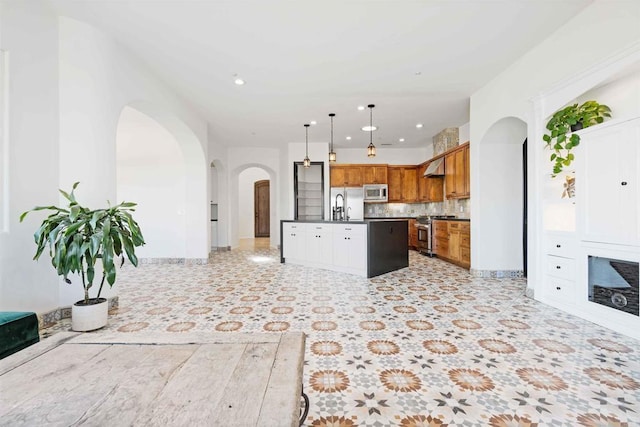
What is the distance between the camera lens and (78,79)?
314 cm

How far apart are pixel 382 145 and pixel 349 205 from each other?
2.05 meters

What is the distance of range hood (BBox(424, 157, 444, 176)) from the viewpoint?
7059 millimetres

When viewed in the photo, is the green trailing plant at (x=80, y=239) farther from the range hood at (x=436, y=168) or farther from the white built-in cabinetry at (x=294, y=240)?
the range hood at (x=436, y=168)

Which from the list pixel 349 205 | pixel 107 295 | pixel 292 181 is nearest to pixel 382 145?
pixel 349 205

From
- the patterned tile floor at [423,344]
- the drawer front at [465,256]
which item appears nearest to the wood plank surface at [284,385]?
the patterned tile floor at [423,344]

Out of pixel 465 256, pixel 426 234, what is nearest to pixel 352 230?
pixel 465 256

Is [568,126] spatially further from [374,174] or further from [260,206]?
[260,206]

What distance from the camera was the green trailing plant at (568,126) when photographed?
304 centimetres

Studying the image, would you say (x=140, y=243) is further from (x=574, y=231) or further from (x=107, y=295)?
(x=574, y=231)

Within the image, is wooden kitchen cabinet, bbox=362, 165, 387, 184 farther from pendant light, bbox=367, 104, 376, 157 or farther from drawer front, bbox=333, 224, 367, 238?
drawer front, bbox=333, 224, 367, 238

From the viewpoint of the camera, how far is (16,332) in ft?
5.53

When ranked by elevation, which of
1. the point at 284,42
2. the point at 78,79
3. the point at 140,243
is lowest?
the point at 140,243

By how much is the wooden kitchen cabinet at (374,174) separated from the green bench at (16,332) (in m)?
7.69

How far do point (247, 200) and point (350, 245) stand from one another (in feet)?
27.4
